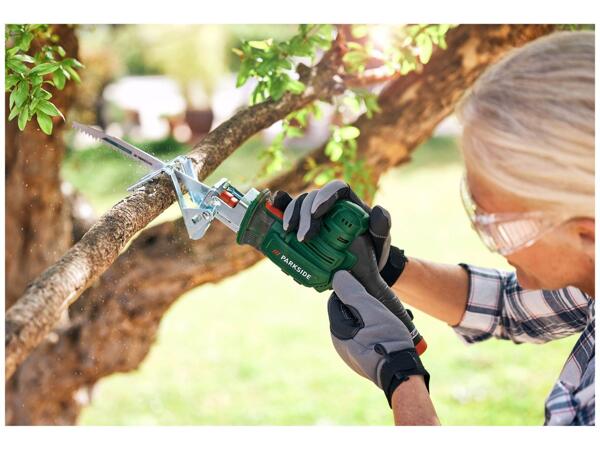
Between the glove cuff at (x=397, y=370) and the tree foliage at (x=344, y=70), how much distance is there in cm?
69

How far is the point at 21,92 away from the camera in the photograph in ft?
4.30

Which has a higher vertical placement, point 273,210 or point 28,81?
point 28,81

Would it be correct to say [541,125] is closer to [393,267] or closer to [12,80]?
[393,267]

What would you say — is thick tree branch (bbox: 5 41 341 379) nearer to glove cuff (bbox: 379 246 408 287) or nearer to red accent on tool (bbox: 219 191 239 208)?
red accent on tool (bbox: 219 191 239 208)

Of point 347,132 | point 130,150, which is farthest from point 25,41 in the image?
point 347,132

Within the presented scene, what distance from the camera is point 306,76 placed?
1809 mm

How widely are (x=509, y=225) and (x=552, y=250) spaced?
8 cm

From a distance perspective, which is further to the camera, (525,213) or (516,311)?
(516,311)

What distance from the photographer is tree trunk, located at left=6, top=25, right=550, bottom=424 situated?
2.05m

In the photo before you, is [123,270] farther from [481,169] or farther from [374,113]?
[481,169]

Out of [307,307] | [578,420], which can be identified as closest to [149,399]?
[307,307]

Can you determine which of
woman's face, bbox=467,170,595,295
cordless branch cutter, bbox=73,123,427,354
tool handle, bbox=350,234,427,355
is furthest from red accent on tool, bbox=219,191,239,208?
woman's face, bbox=467,170,595,295
